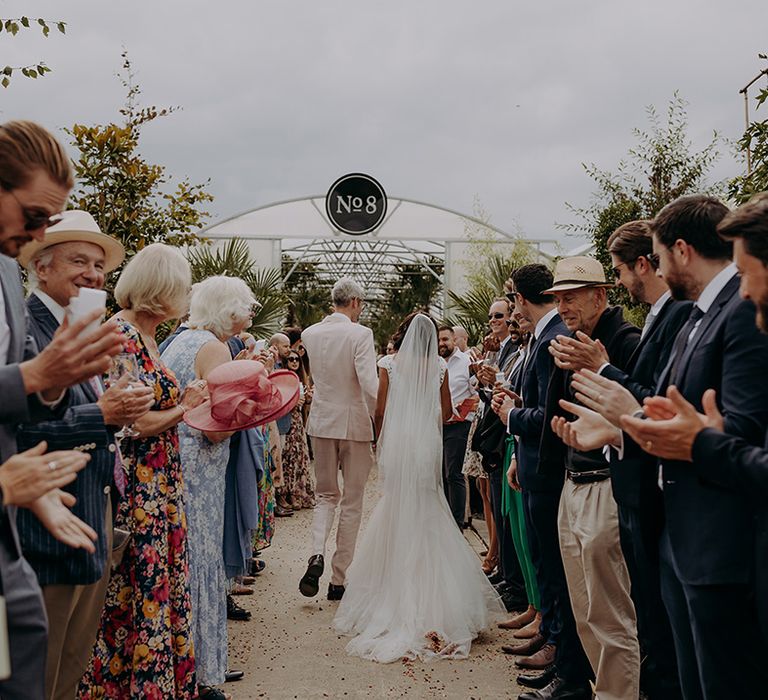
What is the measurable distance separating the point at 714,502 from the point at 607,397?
0.47 metres

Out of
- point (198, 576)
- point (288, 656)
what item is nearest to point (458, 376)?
point (288, 656)

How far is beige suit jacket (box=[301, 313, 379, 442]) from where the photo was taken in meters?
6.70

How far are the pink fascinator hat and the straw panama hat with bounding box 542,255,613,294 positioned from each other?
1585mm

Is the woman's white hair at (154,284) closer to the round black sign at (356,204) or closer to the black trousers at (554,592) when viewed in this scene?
the black trousers at (554,592)

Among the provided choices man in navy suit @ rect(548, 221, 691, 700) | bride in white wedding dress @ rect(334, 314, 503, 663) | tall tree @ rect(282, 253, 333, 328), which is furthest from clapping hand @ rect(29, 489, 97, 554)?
tall tree @ rect(282, 253, 333, 328)

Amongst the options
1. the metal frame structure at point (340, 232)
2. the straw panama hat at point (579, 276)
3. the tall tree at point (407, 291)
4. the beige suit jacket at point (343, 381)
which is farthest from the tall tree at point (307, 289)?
the straw panama hat at point (579, 276)

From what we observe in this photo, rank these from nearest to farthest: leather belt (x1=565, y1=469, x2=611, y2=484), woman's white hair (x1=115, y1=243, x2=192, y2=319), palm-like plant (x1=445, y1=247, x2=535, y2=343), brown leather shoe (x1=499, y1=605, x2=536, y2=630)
Answer: woman's white hair (x1=115, y1=243, x2=192, y2=319) < leather belt (x1=565, y1=469, x2=611, y2=484) < brown leather shoe (x1=499, y1=605, x2=536, y2=630) < palm-like plant (x1=445, y1=247, x2=535, y2=343)

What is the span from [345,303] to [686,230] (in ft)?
14.2

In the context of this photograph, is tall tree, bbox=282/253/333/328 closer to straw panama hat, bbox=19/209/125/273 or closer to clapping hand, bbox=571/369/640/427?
straw panama hat, bbox=19/209/125/273

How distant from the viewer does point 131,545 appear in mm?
3541

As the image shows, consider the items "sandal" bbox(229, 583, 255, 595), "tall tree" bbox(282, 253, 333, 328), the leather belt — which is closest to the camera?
the leather belt

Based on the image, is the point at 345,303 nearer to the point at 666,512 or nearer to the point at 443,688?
the point at 443,688

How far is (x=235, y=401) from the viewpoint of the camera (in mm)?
4289

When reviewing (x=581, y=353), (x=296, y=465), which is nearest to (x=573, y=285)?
(x=581, y=353)
